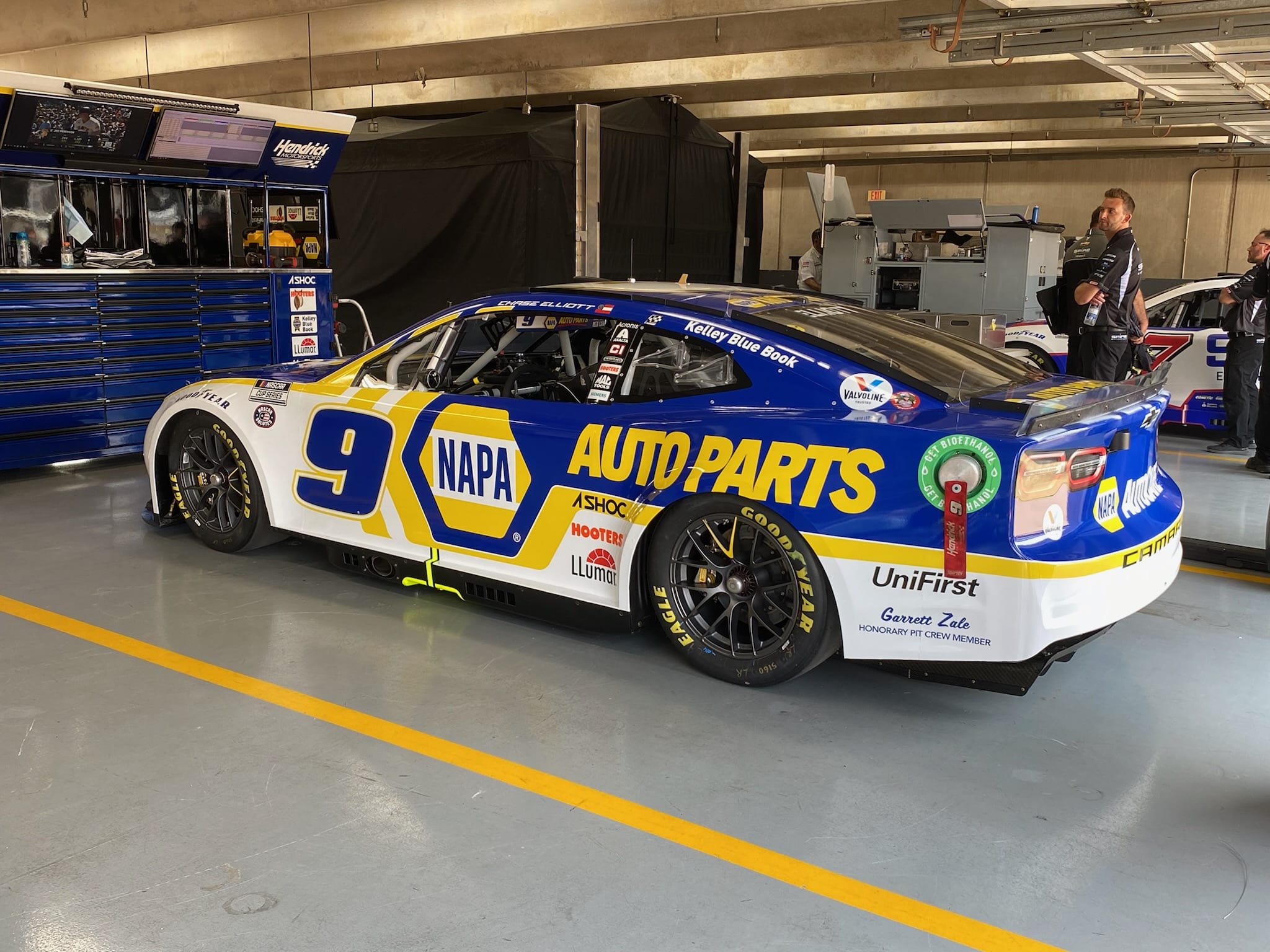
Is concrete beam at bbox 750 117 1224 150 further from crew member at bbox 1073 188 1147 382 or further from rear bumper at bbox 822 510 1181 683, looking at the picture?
rear bumper at bbox 822 510 1181 683

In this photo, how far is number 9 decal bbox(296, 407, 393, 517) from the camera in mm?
4535

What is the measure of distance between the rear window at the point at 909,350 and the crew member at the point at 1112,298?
2.64 meters

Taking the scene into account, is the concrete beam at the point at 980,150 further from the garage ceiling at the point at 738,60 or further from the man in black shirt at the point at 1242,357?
the man in black shirt at the point at 1242,357

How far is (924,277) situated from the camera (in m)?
11.0

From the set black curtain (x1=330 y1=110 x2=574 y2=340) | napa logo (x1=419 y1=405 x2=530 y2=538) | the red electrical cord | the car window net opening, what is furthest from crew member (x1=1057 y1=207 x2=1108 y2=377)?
black curtain (x1=330 y1=110 x2=574 y2=340)

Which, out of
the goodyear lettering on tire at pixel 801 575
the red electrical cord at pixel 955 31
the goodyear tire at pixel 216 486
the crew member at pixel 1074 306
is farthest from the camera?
the red electrical cord at pixel 955 31

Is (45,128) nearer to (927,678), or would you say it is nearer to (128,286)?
(128,286)

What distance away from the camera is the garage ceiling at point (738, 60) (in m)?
8.09

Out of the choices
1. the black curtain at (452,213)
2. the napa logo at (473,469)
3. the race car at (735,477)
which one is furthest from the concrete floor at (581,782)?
the black curtain at (452,213)

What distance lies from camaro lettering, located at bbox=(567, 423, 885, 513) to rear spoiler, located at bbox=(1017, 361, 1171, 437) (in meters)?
0.47

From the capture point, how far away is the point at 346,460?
15.2 ft

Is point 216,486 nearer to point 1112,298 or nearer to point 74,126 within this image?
point 74,126

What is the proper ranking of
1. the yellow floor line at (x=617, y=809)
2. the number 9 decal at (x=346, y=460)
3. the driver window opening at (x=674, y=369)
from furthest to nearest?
the number 9 decal at (x=346, y=460) → the driver window opening at (x=674, y=369) → the yellow floor line at (x=617, y=809)

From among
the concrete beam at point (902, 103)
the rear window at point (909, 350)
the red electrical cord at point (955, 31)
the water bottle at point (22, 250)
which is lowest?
the rear window at point (909, 350)
